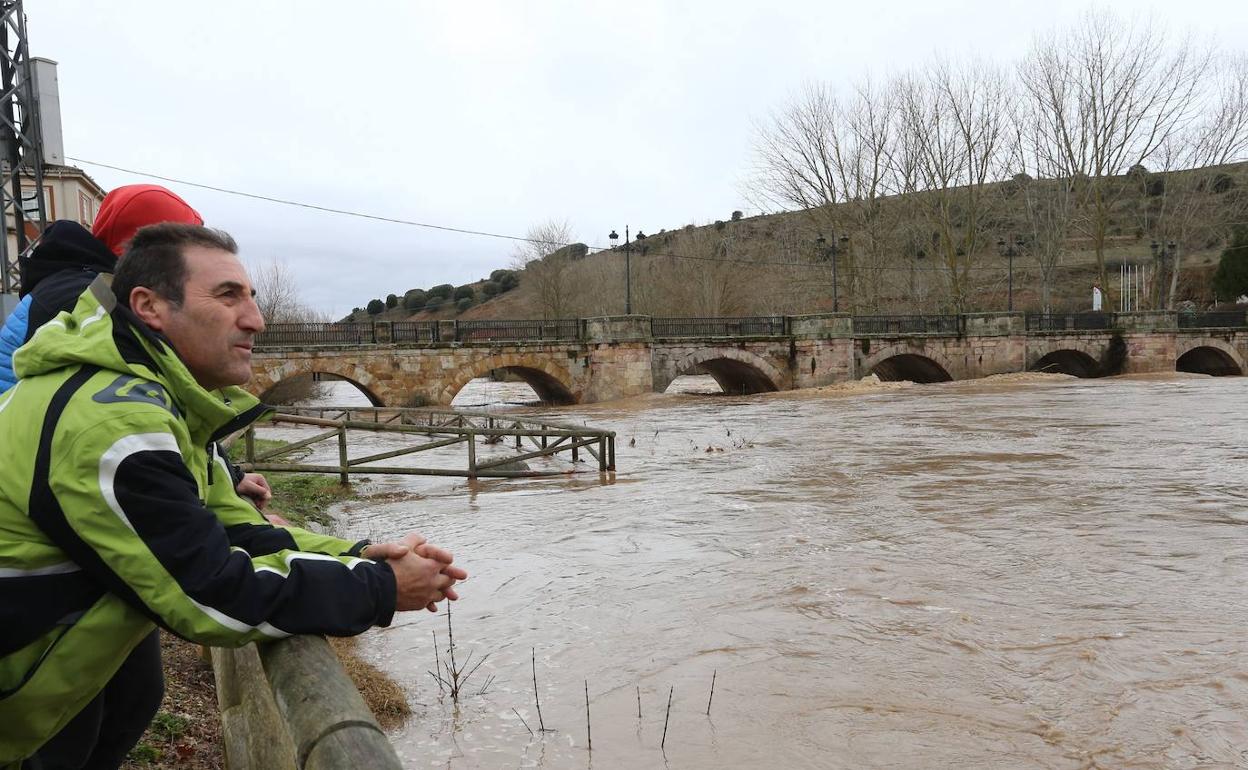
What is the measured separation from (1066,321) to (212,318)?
42716 millimetres

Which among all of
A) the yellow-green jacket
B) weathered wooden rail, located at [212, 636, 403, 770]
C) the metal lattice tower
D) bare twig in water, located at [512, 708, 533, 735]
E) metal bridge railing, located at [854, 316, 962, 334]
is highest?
the metal lattice tower

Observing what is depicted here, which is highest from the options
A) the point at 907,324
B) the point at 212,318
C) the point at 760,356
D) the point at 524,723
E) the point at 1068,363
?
the point at 907,324

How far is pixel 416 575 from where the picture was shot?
1.86 meters

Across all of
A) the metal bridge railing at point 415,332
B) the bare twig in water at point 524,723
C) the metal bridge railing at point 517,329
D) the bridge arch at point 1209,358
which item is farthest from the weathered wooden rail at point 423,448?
the bridge arch at point 1209,358

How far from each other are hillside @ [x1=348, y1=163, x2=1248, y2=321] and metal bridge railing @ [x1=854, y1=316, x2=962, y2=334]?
7.05m

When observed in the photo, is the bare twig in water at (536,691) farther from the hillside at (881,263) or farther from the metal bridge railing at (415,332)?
the hillside at (881,263)

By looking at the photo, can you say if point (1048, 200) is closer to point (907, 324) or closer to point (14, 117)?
point (907, 324)

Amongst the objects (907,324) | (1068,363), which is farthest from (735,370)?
(1068,363)

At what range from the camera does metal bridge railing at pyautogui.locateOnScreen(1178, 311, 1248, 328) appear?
132ft

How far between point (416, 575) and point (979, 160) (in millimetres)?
50059

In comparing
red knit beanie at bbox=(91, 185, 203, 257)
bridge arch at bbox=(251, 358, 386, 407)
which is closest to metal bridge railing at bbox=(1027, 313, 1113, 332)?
bridge arch at bbox=(251, 358, 386, 407)

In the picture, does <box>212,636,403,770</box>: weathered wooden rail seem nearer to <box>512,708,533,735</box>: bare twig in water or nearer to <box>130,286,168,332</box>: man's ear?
<box>130,286,168,332</box>: man's ear

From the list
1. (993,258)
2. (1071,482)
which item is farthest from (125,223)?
(993,258)

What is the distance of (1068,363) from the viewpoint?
42.4 metres
